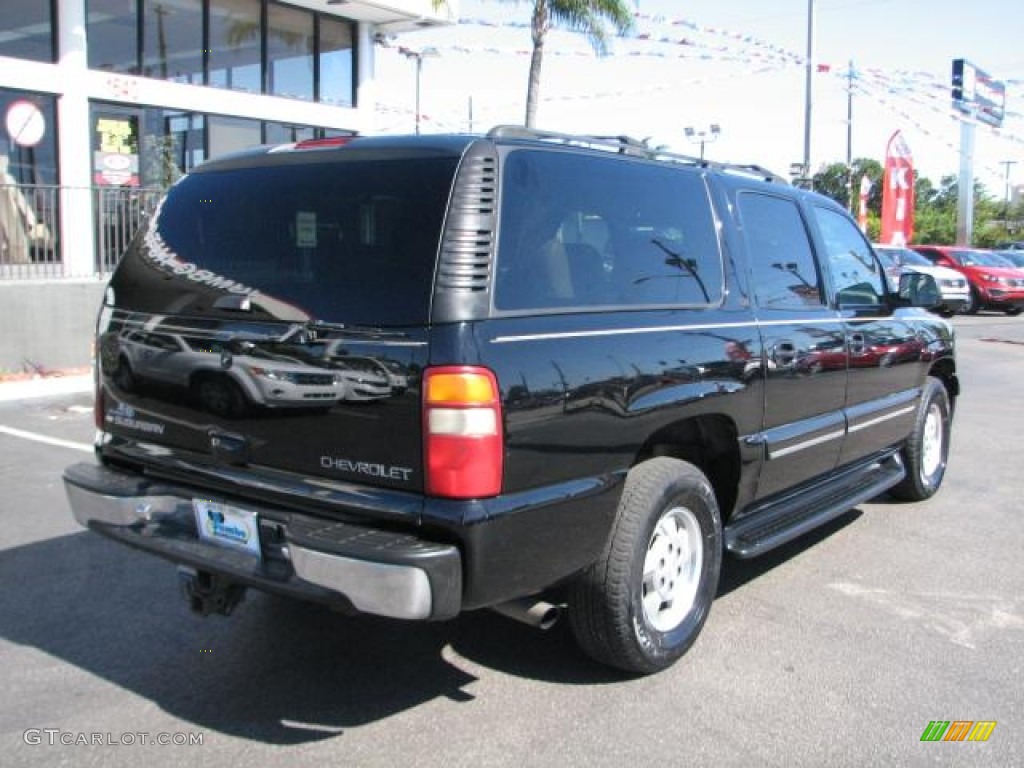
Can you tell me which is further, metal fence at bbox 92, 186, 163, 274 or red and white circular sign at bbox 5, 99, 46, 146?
red and white circular sign at bbox 5, 99, 46, 146

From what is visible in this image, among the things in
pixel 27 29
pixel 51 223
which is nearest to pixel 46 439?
pixel 51 223

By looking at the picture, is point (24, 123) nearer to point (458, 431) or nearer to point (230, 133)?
point (230, 133)

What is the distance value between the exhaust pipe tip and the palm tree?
48.5ft

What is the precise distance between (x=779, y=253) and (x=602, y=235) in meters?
1.44

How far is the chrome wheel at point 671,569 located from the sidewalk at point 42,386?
8.51m

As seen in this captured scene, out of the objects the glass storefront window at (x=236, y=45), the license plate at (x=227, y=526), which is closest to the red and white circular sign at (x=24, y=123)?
the glass storefront window at (x=236, y=45)

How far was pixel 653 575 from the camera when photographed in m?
3.80

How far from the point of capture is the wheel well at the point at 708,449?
3920mm

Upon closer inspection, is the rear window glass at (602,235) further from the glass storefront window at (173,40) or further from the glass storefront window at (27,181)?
the glass storefront window at (173,40)

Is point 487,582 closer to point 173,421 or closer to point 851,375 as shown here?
point 173,421

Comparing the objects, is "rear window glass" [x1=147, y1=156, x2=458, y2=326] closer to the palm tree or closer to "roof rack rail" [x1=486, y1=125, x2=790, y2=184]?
"roof rack rail" [x1=486, y1=125, x2=790, y2=184]

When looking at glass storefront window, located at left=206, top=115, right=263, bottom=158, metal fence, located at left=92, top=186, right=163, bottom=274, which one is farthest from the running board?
glass storefront window, located at left=206, top=115, right=263, bottom=158

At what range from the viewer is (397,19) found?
1845cm

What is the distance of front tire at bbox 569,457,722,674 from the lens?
11.6 ft
